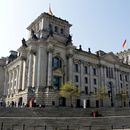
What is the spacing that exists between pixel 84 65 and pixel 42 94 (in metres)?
21.8

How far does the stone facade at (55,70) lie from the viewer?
58281mm

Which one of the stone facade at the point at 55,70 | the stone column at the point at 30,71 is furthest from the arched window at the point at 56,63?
the stone column at the point at 30,71

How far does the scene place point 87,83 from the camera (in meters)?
71.1

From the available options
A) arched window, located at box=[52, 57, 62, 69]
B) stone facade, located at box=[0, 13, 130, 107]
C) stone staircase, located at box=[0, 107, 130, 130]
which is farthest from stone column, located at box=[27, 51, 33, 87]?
stone staircase, located at box=[0, 107, 130, 130]

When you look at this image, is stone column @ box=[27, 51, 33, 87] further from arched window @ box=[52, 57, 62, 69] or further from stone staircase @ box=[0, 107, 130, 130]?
stone staircase @ box=[0, 107, 130, 130]

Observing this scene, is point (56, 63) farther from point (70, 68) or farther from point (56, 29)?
point (56, 29)

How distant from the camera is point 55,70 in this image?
203ft

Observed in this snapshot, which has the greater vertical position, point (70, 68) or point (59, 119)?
point (70, 68)

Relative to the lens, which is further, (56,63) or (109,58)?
(109,58)

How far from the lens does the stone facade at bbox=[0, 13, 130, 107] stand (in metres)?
58.3

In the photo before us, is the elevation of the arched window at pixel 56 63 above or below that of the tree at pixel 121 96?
above

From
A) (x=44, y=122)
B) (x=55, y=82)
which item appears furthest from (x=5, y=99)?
(x=44, y=122)

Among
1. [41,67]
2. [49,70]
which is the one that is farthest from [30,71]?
[49,70]

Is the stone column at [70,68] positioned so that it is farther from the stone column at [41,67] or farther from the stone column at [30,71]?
the stone column at [30,71]
